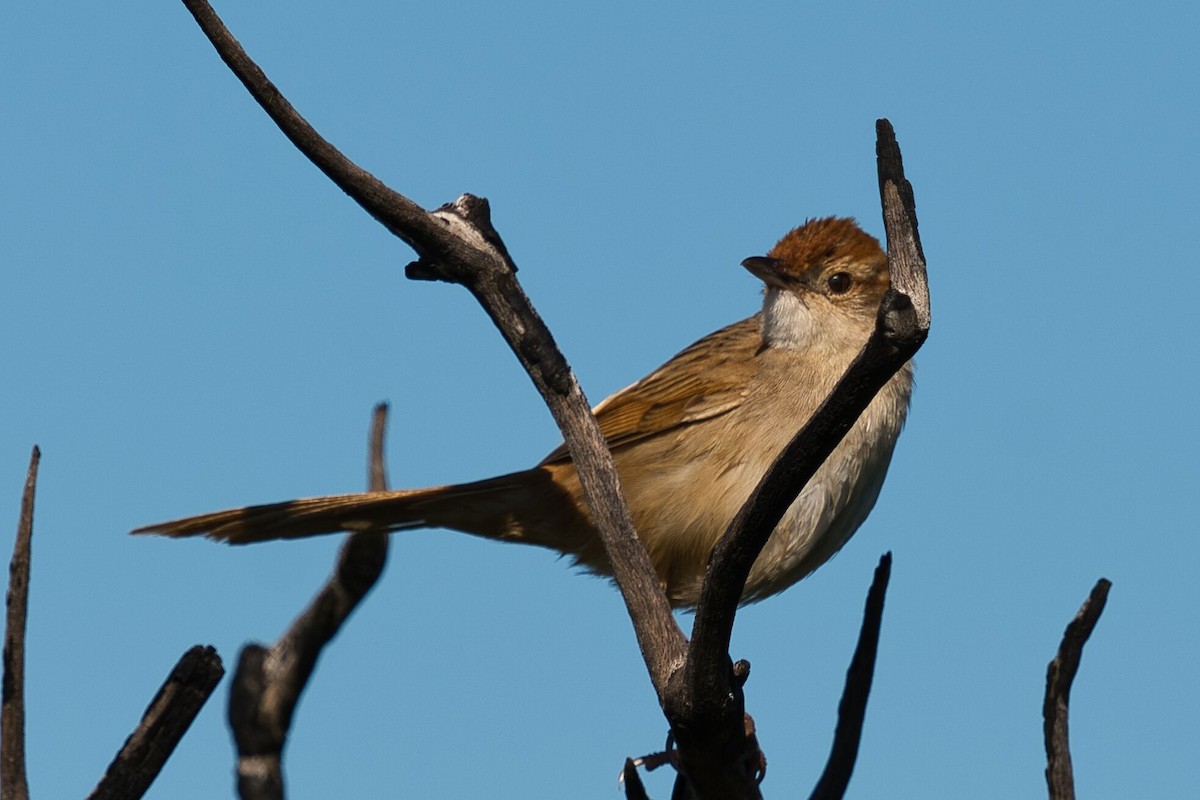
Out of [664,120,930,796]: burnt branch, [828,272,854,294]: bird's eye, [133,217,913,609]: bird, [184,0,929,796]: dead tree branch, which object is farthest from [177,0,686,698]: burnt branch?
[828,272,854,294]: bird's eye

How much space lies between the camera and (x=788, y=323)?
5.98 meters

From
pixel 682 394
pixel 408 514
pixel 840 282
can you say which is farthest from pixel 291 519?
pixel 840 282

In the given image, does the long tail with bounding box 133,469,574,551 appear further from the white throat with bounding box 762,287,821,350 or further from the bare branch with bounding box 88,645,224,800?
the bare branch with bounding box 88,645,224,800

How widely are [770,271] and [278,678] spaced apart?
10.8 feet

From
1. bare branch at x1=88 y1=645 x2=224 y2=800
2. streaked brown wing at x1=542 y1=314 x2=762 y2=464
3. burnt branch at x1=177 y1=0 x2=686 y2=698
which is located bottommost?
bare branch at x1=88 y1=645 x2=224 y2=800

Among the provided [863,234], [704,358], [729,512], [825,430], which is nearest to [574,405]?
[825,430]

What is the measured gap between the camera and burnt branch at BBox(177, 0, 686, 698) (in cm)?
301

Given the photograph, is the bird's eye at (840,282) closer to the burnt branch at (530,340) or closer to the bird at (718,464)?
the bird at (718,464)

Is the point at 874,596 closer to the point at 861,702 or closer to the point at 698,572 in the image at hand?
the point at 861,702

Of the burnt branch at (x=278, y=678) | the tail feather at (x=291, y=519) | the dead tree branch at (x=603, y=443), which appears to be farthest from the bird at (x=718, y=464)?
the dead tree branch at (x=603, y=443)

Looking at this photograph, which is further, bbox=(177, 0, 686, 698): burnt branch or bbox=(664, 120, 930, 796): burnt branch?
bbox=(177, 0, 686, 698): burnt branch

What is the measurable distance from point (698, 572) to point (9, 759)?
12.1 ft

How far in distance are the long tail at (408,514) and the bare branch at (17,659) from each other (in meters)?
3.09

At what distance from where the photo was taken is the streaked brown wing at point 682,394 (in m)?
5.79
